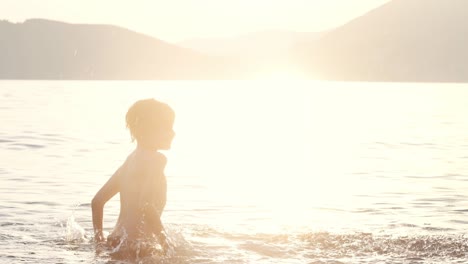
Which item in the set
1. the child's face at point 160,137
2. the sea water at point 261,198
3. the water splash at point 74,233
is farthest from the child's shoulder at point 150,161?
the water splash at point 74,233

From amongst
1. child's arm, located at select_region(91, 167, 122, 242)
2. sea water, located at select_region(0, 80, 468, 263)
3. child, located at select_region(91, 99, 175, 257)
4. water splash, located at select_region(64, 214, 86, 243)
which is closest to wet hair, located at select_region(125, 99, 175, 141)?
child, located at select_region(91, 99, 175, 257)

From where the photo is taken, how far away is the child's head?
846cm

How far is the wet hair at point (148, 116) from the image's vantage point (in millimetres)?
8453

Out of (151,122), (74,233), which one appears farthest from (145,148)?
(74,233)

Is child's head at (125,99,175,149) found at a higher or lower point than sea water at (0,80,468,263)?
higher

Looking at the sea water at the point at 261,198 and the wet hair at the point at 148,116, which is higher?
the wet hair at the point at 148,116

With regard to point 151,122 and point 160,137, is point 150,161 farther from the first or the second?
point 151,122

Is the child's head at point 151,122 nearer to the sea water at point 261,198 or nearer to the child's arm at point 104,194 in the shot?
the child's arm at point 104,194

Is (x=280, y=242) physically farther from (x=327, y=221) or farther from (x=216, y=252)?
(x=327, y=221)

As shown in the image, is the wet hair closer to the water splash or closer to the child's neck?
the child's neck

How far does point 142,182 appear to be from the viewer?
8.73m

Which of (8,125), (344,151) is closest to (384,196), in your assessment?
(344,151)

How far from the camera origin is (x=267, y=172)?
2419 centimetres

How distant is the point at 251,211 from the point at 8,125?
28.6m
